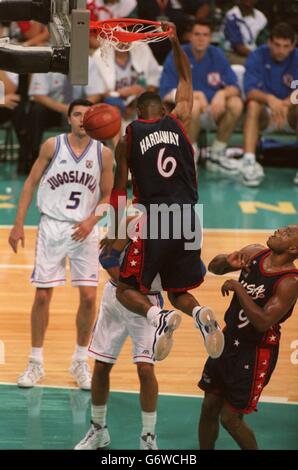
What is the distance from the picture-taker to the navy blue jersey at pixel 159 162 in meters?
6.82

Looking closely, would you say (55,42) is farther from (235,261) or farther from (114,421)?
(114,421)

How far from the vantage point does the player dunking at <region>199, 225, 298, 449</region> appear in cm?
644

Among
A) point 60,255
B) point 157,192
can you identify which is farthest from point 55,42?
point 60,255

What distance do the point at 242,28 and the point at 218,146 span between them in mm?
1877

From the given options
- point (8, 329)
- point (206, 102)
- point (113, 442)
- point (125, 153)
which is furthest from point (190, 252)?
point (206, 102)

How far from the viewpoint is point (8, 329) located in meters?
9.22

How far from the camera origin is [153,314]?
6.64m

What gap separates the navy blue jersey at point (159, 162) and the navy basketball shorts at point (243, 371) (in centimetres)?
96

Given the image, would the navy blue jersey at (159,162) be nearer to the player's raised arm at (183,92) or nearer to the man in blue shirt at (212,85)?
the player's raised arm at (183,92)

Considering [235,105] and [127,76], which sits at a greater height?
[127,76]

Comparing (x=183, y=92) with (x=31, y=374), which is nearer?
(x=183, y=92)

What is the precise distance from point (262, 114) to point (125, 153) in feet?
23.6

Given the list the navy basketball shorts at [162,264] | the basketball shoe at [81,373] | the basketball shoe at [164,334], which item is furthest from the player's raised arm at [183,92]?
the basketball shoe at [81,373]
